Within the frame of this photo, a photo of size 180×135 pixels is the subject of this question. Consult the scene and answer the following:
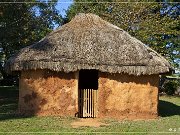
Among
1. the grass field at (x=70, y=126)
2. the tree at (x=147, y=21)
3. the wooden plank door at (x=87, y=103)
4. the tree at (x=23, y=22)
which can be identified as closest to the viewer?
the grass field at (x=70, y=126)

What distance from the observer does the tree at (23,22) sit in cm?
2356

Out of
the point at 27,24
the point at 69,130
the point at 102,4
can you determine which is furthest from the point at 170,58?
A: the point at 69,130

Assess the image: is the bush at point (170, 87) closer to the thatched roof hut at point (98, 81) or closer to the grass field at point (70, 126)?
the thatched roof hut at point (98, 81)

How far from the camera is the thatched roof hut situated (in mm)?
15961

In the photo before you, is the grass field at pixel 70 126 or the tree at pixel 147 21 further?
the tree at pixel 147 21

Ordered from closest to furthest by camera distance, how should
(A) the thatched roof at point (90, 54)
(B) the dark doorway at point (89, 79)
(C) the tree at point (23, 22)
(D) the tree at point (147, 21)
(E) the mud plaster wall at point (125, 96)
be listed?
(A) the thatched roof at point (90, 54) < (E) the mud plaster wall at point (125, 96) < (B) the dark doorway at point (89, 79) < (C) the tree at point (23, 22) < (D) the tree at point (147, 21)

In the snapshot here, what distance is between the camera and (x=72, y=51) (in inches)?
650

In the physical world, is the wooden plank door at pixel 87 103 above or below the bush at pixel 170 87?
below

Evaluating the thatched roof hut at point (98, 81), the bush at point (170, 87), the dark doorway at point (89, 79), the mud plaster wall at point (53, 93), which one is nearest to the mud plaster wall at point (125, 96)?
the thatched roof hut at point (98, 81)

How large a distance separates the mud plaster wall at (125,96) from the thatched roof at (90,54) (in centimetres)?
45

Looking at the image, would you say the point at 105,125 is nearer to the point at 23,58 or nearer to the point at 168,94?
the point at 23,58

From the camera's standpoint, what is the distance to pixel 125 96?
16.2 metres

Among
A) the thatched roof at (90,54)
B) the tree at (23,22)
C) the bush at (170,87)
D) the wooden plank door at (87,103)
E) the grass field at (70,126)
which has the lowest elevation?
the grass field at (70,126)

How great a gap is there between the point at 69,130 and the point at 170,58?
65.6 ft
